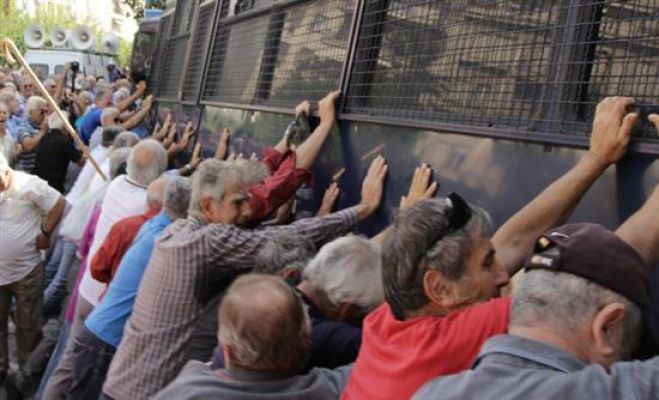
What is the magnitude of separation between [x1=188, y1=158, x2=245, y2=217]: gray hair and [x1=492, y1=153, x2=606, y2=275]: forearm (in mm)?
1272

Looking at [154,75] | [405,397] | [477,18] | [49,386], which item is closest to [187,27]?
[154,75]

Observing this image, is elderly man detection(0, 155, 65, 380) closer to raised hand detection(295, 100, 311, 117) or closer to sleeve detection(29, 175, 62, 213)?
sleeve detection(29, 175, 62, 213)

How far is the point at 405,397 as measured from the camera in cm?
193

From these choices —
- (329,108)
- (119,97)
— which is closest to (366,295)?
(329,108)

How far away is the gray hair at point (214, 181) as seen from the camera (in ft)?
11.0

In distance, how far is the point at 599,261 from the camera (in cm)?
159

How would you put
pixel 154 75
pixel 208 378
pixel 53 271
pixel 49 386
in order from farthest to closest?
1. pixel 154 75
2. pixel 53 271
3. pixel 49 386
4. pixel 208 378

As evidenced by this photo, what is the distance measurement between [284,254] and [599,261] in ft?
5.11

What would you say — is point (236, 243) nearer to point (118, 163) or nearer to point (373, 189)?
point (373, 189)

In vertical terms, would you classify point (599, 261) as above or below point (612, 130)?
below

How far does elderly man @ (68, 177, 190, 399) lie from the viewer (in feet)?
12.8

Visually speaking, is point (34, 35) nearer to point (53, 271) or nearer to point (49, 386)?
point (53, 271)

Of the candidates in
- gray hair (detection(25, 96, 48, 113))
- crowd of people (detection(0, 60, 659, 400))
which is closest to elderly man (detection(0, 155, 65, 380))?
crowd of people (detection(0, 60, 659, 400))

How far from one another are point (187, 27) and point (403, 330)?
6908 millimetres
